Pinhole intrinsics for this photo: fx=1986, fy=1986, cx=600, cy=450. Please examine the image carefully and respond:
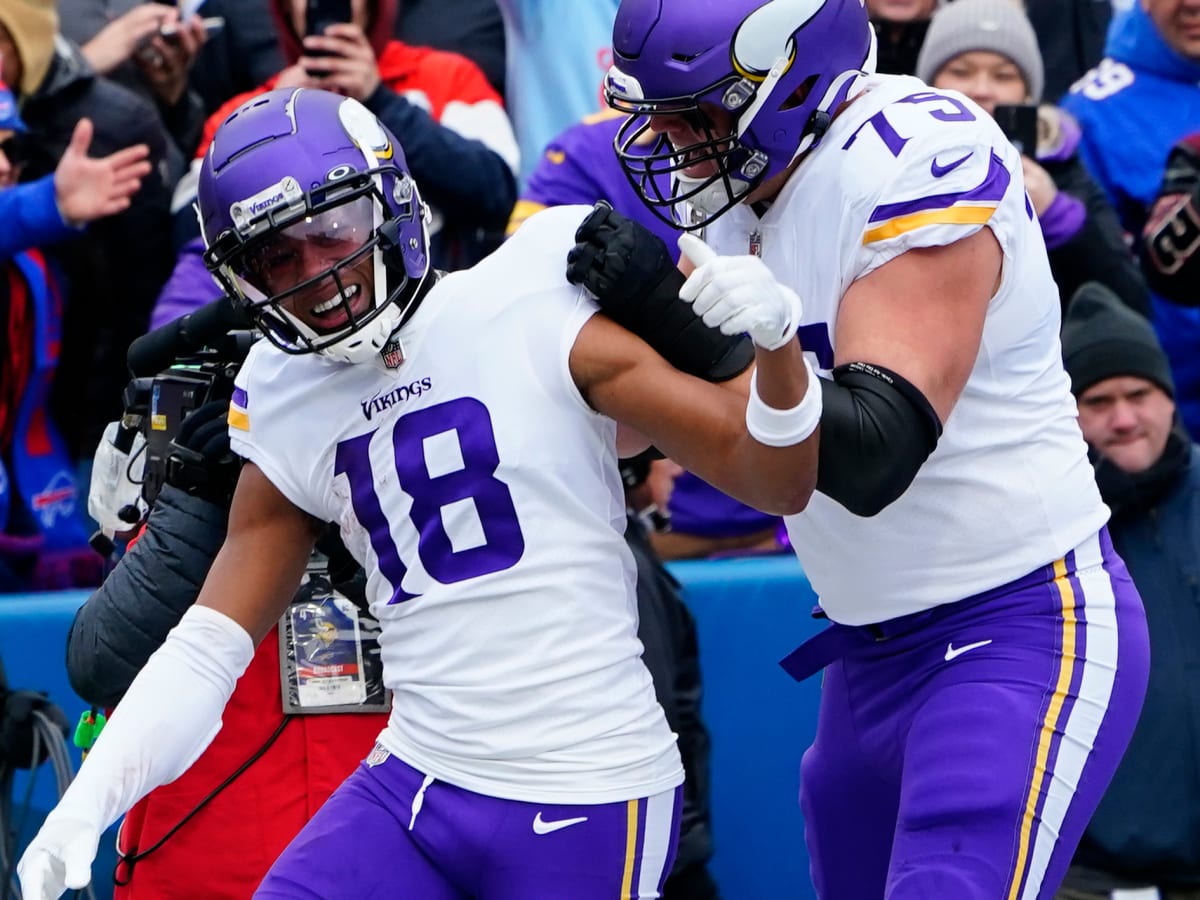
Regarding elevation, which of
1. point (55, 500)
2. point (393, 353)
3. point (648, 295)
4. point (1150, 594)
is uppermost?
point (648, 295)

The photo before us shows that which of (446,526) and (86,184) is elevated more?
(446,526)

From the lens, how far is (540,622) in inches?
109

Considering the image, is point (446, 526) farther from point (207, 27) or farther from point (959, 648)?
point (207, 27)

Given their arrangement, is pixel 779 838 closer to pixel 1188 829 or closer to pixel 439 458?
pixel 1188 829

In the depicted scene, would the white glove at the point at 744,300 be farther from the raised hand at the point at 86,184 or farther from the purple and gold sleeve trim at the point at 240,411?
the raised hand at the point at 86,184

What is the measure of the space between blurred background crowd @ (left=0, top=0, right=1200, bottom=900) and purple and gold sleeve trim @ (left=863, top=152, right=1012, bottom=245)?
149 centimetres

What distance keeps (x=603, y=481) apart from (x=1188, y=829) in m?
1.64

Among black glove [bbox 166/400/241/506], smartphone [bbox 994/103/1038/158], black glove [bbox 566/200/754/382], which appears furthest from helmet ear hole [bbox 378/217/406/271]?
smartphone [bbox 994/103/1038/158]

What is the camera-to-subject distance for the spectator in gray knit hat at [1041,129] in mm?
4727

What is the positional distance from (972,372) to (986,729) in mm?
504

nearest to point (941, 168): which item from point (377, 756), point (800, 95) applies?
point (800, 95)

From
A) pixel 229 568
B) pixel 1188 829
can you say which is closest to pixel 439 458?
pixel 229 568

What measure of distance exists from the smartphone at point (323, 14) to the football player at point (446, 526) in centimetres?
183

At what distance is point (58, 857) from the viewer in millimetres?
2758
